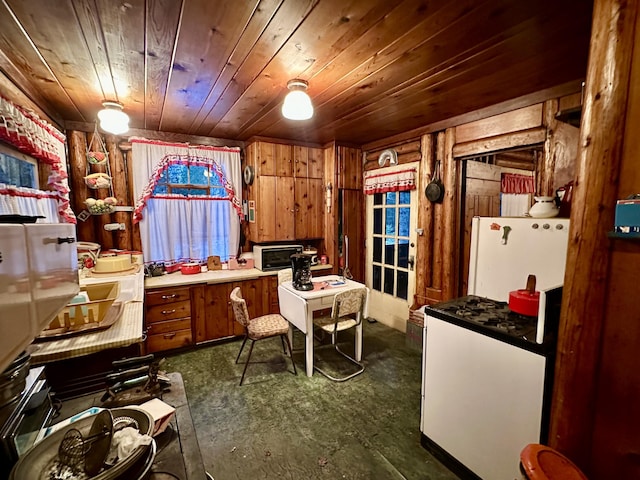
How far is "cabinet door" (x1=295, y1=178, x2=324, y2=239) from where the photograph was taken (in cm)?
408

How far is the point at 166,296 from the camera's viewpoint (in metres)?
3.13

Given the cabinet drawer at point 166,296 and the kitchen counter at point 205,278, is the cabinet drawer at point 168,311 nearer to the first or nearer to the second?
the cabinet drawer at point 166,296

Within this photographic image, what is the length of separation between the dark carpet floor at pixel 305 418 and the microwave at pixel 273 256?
1023 mm

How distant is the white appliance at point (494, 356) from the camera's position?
56.6 inches

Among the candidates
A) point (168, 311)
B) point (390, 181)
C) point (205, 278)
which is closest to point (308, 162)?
point (390, 181)

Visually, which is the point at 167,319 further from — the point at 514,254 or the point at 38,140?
the point at 514,254

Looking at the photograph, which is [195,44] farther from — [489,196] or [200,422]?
[489,196]

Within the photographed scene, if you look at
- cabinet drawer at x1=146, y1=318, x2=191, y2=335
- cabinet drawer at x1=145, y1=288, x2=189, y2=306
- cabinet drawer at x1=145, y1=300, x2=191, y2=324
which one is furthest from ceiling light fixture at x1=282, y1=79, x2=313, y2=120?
cabinet drawer at x1=146, y1=318, x2=191, y2=335

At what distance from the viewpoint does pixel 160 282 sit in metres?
3.18

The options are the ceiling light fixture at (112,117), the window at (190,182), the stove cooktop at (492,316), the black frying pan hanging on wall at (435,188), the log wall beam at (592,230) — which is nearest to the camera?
the log wall beam at (592,230)

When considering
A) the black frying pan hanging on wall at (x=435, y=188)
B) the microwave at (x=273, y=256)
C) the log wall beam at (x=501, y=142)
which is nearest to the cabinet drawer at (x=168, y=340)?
the microwave at (x=273, y=256)

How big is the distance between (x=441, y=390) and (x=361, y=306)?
46.0 inches

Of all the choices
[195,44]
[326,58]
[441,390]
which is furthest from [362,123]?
[441,390]

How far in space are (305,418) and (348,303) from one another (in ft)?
3.29
